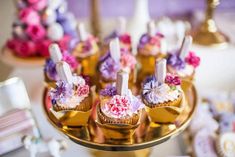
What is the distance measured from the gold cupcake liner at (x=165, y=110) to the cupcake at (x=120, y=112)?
33mm

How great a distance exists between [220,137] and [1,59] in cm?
69

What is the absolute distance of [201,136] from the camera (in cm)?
66

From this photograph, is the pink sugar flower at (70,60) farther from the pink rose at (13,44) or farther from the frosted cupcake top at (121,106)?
the pink rose at (13,44)

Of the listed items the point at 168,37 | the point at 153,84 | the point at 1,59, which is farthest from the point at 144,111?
the point at 1,59

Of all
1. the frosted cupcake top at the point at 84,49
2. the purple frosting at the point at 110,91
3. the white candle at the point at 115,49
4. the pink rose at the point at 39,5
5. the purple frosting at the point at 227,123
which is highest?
the pink rose at the point at 39,5

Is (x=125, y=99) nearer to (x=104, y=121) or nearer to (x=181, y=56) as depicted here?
(x=104, y=121)

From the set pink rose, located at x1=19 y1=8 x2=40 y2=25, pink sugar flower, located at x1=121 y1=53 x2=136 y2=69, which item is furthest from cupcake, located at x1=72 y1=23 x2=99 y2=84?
pink rose, located at x1=19 y1=8 x2=40 y2=25

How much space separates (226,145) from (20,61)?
64cm

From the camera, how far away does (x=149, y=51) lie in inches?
30.0

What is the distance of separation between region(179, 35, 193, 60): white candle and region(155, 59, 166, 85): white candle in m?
0.11

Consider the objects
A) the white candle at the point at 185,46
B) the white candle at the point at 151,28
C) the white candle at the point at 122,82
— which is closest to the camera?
the white candle at the point at 122,82

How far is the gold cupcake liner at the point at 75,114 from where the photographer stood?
1.95 feet

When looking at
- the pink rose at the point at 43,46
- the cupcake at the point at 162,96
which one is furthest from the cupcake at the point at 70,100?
the pink rose at the point at 43,46

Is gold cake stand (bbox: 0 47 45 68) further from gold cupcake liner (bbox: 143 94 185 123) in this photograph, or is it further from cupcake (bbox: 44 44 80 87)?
gold cupcake liner (bbox: 143 94 185 123)
